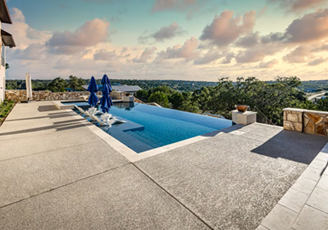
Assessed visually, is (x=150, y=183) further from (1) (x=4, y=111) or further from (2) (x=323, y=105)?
(2) (x=323, y=105)

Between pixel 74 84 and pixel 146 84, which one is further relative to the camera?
pixel 146 84

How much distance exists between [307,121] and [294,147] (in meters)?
1.93

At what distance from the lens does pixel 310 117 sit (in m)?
5.91


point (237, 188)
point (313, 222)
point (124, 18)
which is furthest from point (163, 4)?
point (313, 222)

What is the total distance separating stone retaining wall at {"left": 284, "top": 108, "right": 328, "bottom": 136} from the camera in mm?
5668

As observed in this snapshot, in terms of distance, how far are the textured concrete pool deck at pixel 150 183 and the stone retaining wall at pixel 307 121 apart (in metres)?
0.49

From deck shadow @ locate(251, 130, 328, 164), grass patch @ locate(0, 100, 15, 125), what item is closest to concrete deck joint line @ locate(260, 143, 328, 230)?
deck shadow @ locate(251, 130, 328, 164)

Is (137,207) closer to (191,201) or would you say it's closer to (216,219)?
(191,201)

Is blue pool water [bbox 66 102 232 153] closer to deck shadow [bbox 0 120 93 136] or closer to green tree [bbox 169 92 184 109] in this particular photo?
deck shadow [bbox 0 120 93 136]

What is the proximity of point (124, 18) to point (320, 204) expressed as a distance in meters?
15.2

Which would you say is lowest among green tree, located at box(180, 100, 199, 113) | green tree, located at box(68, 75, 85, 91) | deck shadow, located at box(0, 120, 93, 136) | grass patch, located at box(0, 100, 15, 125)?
green tree, located at box(180, 100, 199, 113)

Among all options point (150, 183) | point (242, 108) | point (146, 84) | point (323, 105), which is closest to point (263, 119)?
point (242, 108)

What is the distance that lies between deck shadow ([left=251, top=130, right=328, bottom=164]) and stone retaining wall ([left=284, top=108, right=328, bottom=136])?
1.08 ft

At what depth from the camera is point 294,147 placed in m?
4.77
